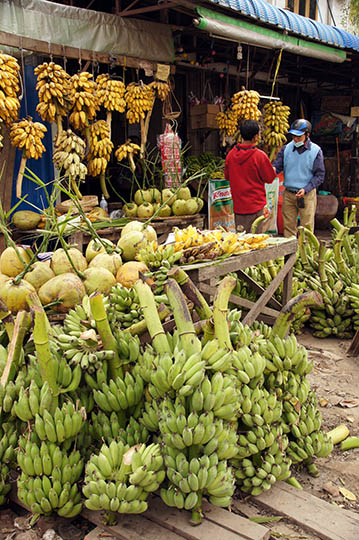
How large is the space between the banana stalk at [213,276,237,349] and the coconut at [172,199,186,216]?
437 cm

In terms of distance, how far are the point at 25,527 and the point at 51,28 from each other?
4.81 m

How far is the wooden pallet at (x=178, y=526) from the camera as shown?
6.16 feet

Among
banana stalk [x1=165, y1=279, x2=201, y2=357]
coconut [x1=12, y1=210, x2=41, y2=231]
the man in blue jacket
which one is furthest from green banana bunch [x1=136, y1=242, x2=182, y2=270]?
the man in blue jacket

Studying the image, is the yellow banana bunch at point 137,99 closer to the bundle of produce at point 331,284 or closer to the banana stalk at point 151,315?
the bundle of produce at point 331,284

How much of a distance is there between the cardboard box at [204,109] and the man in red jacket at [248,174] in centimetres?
214

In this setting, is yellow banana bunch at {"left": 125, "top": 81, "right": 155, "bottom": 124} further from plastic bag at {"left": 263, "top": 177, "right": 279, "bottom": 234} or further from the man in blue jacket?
plastic bag at {"left": 263, "top": 177, "right": 279, "bottom": 234}

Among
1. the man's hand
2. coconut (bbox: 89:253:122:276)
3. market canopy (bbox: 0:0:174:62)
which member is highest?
market canopy (bbox: 0:0:174:62)

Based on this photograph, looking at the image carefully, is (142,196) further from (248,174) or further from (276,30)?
(276,30)

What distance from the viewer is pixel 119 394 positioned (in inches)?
82.3

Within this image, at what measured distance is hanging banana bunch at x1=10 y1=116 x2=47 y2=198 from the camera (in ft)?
16.2

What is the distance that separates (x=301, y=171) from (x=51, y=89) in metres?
3.46

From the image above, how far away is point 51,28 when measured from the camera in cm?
514

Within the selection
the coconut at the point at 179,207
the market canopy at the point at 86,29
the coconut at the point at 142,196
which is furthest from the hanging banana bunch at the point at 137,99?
the coconut at the point at 179,207

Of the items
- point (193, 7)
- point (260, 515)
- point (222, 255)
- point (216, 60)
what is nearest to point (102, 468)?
point (260, 515)
